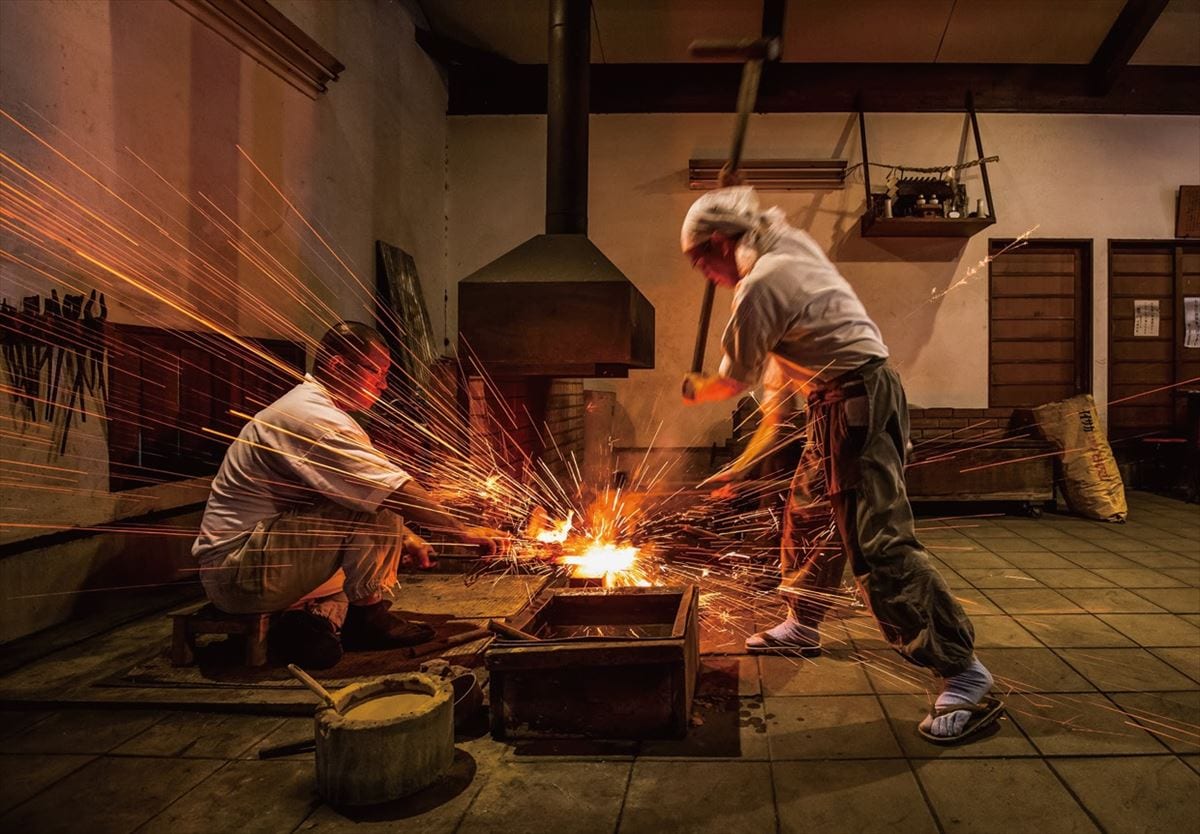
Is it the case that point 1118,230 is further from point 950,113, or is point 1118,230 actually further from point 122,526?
point 122,526

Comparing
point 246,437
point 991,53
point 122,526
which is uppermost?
point 991,53

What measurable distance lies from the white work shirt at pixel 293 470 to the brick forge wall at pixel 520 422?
190 centimetres

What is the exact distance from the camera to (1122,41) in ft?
24.2

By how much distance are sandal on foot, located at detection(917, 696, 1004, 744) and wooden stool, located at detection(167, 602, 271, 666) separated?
2467 millimetres

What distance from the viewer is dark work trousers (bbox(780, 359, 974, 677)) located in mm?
2463

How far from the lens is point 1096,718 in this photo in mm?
2559

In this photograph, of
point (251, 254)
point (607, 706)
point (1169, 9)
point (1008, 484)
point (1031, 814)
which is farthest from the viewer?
point (1169, 9)

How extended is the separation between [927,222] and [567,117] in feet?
14.0

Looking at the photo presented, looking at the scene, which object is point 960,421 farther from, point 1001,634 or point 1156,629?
point 1001,634

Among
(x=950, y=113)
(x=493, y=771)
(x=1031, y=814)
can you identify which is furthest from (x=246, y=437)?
(x=950, y=113)

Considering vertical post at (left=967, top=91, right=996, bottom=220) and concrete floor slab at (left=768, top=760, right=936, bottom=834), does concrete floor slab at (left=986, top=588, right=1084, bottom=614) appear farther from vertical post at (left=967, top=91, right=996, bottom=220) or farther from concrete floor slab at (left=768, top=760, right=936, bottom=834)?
vertical post at (left=967, top=91, right=996, bottom=220)

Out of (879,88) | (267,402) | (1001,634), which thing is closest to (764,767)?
(1001,634)

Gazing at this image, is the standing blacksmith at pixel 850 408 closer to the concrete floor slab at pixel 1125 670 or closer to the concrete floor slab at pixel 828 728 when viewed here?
the concrete floor slab at pixel 828 728

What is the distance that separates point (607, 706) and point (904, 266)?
22.3 feet
